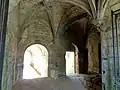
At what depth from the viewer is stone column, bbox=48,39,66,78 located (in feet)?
24.3

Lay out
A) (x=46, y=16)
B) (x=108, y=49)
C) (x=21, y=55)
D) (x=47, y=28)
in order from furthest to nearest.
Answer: (x=47, y=28), (x=46, y=16), (x=21, y=55), (x=108, y=49)

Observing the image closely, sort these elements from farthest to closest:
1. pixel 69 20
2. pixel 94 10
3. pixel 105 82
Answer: pixel 69 20
pixel 94 10
pixel 105 82

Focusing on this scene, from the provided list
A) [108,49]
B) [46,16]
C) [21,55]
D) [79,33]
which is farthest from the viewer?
[79,33]

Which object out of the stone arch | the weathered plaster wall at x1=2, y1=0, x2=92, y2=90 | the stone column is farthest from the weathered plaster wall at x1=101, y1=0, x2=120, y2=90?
the stone arch

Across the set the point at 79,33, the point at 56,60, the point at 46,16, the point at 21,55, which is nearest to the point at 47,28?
the point at 46,16

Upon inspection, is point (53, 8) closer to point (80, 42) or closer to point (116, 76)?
point (80, 42)

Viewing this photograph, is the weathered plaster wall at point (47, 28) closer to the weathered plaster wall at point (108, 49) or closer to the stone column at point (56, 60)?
the stone column at point (56, 60)

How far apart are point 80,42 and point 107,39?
520cm

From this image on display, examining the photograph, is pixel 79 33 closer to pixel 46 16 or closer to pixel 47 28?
pixel 47 28

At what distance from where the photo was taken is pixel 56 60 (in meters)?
7.50

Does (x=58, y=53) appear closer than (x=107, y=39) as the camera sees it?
No

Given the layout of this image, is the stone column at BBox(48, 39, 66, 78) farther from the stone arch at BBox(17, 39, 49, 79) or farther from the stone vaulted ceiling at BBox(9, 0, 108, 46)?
the stone arch at BBox(17, 39, 49, 79)

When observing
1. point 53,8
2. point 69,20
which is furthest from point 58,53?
point 53,8

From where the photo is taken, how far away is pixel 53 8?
6.77m
